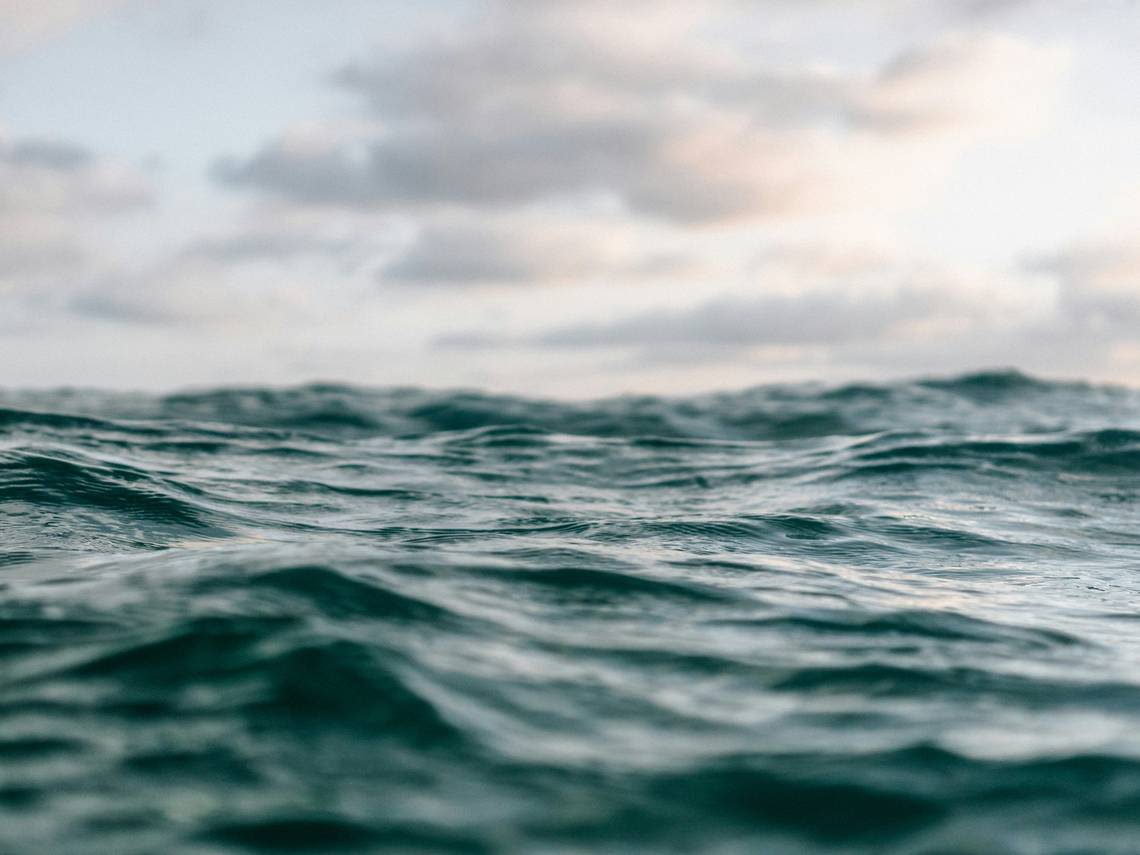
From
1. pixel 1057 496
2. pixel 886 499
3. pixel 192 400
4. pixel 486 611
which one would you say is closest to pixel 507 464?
pixel 886 499

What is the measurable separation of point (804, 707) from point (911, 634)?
1.65m

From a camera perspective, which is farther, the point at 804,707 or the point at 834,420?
the point at 834,420

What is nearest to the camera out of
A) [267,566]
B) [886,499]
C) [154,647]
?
[154,647]

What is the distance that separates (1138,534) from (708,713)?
8.78 meters

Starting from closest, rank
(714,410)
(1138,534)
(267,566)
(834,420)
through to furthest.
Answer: (267,566) → (1138,534) → (834,420) → (714,410)

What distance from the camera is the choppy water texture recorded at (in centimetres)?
383

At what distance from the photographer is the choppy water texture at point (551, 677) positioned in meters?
3.83

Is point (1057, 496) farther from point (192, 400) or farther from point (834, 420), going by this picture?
point (192, 400)

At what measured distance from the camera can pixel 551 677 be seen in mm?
5234

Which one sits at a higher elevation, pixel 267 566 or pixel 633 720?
pixel 267 566

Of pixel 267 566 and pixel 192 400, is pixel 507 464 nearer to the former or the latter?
pixel 267 566

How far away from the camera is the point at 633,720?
472 cm

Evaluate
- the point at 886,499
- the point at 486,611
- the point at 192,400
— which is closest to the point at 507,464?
the point at 886,499

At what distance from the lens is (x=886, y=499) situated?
43.2 ft
